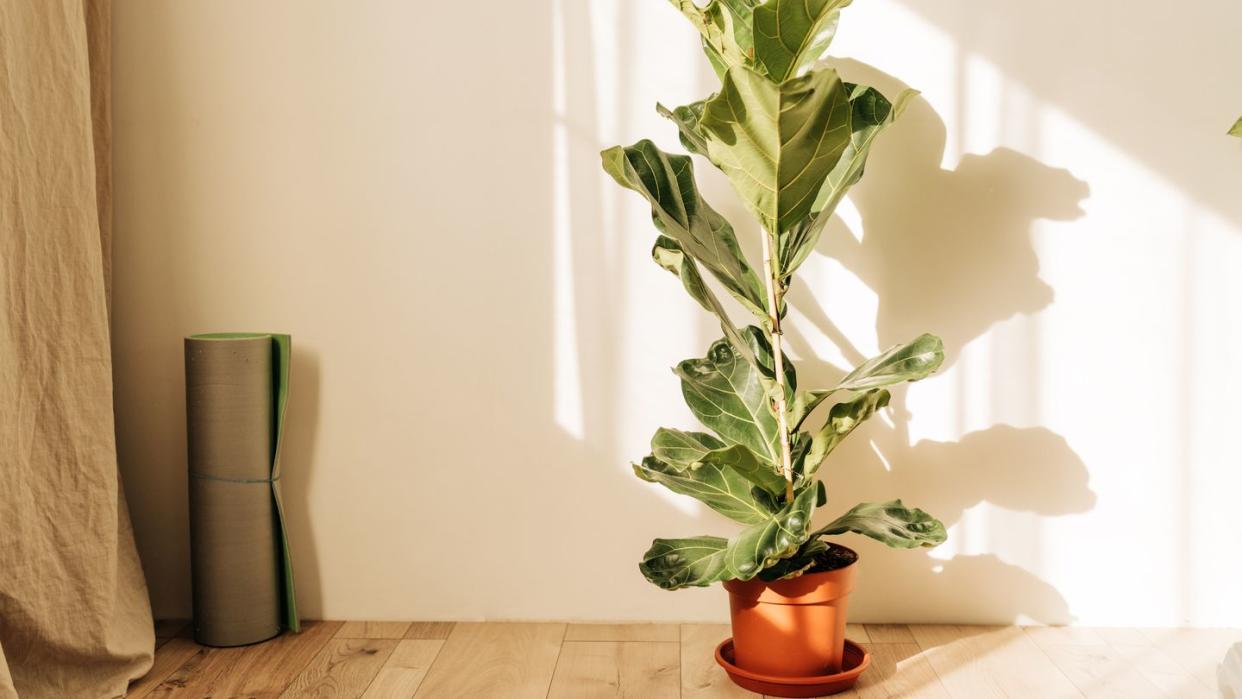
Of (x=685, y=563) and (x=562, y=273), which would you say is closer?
(x=685, y=563)

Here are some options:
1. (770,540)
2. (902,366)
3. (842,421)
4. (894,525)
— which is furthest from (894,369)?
(770,540)

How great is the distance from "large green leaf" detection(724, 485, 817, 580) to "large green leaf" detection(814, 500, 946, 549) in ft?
0.46

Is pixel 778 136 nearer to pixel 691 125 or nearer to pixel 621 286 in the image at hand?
pixel 691 125

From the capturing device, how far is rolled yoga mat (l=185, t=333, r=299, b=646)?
210 cm

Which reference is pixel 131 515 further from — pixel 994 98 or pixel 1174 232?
pixel 1174 232

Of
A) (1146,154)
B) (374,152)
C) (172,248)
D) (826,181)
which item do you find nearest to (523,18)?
(374,152)

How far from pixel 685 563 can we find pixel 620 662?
0.32m

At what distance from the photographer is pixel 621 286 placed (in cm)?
222

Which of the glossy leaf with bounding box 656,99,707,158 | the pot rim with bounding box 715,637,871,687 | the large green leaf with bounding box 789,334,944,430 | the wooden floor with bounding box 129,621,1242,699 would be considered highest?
the glossy leaf with bounding box 656,99,707,158

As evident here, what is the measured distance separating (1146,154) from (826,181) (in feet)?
2.41

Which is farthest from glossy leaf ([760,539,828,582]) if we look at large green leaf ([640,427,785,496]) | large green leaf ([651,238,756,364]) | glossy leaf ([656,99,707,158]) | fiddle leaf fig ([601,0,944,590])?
glossy leaf ([656,99,707,158])

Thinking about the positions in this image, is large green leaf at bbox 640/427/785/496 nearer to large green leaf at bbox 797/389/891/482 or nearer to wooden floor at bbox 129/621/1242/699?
large green leaf at bbox 797/389/891/482

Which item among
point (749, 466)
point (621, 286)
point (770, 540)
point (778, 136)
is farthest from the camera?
point (621, 286)

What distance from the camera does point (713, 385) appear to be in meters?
1.99
